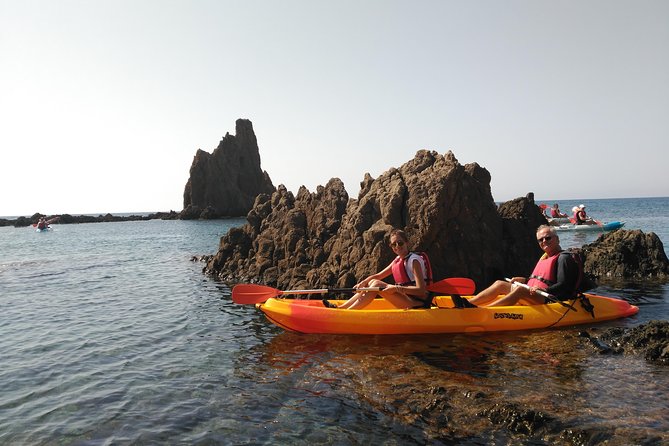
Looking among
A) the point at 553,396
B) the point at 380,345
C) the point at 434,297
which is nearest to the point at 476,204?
the point at 434,297

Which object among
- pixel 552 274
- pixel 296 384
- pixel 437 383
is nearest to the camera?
pixel 437 383

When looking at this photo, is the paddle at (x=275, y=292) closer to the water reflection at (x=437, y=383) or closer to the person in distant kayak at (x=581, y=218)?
Answer: the water reflection at (x=437, y=383)

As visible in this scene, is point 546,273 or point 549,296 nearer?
point 549,296

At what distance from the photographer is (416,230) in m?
13.7

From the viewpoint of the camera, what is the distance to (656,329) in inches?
328

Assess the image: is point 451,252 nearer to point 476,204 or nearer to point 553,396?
point 476,204

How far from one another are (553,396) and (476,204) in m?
9.12

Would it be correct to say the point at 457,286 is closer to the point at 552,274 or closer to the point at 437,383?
the point at 552,274

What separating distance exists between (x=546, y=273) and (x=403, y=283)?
3168 mm

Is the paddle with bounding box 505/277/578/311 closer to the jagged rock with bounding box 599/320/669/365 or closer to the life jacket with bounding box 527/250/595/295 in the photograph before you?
the life jacket with bounding box 527/250/595/295

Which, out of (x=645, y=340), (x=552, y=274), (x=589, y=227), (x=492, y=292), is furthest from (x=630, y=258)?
(x=589, y=227)

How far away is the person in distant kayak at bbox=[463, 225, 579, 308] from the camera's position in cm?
970

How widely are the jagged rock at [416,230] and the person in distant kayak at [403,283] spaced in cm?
301

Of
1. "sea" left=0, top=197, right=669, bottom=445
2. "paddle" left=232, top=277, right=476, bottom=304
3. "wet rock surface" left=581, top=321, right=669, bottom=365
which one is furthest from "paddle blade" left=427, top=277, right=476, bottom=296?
"wet rock surface" left=581, top=321, right=669, bottom=365
